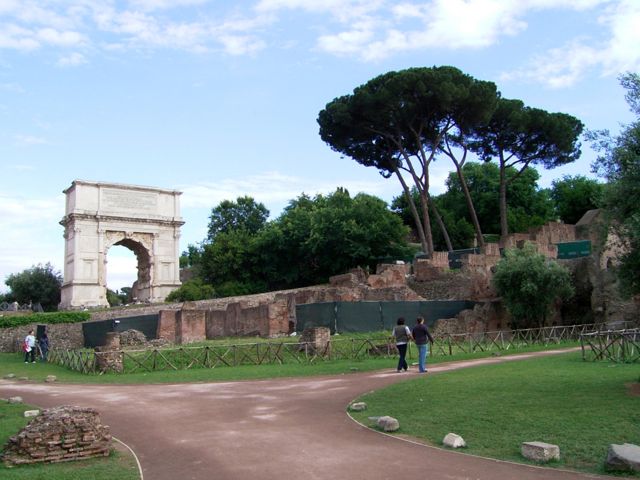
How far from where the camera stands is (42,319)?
35.8 metres

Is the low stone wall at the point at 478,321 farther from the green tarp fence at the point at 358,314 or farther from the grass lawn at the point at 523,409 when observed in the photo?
the grass lawn at the point at 523,409

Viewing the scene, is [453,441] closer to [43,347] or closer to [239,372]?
[239,372]

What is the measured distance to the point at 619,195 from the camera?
1208 centimetres

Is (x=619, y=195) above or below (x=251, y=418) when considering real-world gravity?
above

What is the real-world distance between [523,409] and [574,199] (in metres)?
57.8

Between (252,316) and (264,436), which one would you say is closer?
(264,436)

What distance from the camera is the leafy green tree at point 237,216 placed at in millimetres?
67500

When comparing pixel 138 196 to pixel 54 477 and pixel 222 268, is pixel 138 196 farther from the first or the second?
pixel 54 477

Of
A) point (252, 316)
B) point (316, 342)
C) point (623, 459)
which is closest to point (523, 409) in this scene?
point (623, 459)

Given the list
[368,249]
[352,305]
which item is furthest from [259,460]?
[368,249]

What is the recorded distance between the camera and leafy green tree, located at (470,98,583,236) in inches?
1779

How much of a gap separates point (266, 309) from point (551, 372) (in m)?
18.2

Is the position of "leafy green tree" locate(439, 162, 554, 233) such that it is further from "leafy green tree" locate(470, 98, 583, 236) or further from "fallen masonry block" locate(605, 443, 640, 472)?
"fallen masonry block" locate(605, 443, 640, 472)

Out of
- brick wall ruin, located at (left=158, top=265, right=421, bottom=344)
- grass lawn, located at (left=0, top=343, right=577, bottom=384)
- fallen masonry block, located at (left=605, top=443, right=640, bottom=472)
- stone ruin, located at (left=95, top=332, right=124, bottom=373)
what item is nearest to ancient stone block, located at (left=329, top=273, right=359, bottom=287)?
brick wall ruin, located at (left=158, top=265, right=421, bottom=344)
